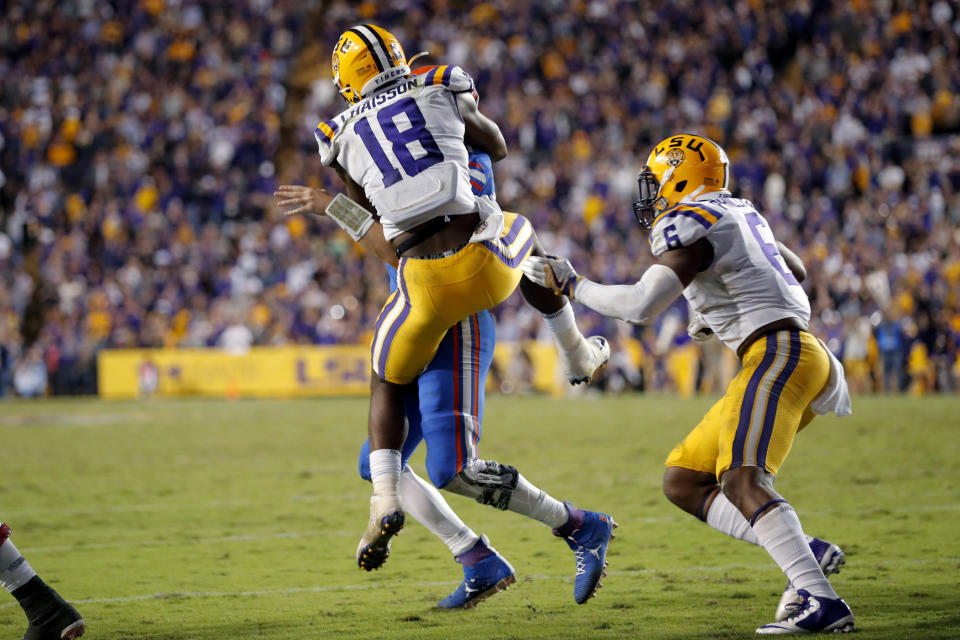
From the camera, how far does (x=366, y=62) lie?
15.4 ft

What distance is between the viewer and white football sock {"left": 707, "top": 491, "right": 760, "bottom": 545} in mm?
4492

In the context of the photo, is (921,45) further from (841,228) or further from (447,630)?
(447,630)

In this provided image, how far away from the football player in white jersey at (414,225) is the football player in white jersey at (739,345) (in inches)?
11.1

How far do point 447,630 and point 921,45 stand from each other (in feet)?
66.3

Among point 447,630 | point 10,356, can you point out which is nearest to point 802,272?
point 447,630

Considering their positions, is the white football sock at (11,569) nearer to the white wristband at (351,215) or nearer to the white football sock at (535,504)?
the white wristband at (351,215)

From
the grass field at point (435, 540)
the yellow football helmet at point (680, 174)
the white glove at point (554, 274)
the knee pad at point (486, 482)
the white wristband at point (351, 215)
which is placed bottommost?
the grass field at point (435, 540)

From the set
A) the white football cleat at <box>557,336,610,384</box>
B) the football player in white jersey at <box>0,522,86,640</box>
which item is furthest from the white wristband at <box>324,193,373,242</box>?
the football player in white jersey at <box>0,522,86,640</box>

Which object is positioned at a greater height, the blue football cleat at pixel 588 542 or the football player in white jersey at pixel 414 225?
the football player in white jersey at pixel 414 225

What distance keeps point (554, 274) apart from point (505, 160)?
1959 cm

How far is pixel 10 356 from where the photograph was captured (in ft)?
73.1

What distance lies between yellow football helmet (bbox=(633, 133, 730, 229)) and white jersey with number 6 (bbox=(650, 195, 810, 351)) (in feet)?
0.54

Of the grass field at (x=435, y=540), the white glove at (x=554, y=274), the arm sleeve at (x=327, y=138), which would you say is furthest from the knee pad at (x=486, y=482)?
the arm sleeve at (x=327, y=138)

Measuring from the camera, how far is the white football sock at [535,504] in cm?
476
